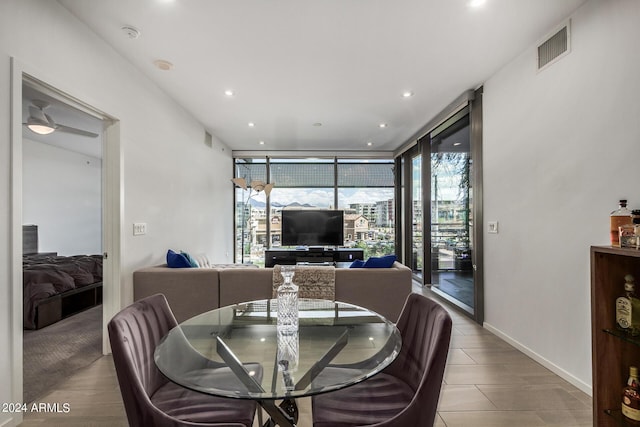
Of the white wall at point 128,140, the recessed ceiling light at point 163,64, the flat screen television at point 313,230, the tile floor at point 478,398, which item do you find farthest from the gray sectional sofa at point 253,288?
the flat screen television at point 313,230

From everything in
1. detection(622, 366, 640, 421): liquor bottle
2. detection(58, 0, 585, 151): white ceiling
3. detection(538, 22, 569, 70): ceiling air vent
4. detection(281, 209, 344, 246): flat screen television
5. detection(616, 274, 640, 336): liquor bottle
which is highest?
detection(58, 0, 585, 151): white ceiling

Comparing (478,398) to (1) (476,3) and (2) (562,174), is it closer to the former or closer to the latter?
(2) (562,174)

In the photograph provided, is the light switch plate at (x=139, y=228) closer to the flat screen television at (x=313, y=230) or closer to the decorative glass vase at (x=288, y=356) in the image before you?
the decorative glass vase at (x=288, y=356)

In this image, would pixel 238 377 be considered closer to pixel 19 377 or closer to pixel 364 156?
pixel 19 377

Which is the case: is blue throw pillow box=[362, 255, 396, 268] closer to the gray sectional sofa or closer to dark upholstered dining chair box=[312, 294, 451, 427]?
the gray sectional sofa

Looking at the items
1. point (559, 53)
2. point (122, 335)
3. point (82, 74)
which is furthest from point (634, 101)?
point (82, 74)

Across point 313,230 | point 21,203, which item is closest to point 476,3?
point 21,203

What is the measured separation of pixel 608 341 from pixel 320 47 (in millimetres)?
2754

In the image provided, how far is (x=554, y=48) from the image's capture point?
2.27 meters

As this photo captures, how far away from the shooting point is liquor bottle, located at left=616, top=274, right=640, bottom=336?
1514 mm

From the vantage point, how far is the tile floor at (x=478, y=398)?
1754 millimetres

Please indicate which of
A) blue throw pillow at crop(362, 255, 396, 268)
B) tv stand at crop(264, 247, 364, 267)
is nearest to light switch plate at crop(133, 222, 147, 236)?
blue throw pillow at crop(362, 255, 396, 268)

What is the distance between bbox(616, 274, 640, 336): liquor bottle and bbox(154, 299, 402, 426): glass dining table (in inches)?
48.2

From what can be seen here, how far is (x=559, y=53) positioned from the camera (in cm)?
223
